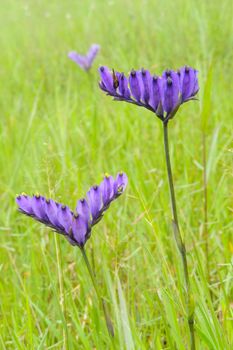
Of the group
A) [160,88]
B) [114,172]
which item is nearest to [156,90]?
[160,88]

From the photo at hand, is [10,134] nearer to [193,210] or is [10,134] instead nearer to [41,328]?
[193,210]

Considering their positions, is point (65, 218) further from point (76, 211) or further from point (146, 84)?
point (146, 84)

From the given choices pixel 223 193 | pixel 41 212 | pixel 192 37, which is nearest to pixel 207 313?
pixel 41 212

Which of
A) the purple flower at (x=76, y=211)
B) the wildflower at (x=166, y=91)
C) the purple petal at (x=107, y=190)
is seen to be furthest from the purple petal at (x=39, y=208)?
the wildflower at (x=166, y=91)

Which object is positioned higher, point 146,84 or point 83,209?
point 146,84

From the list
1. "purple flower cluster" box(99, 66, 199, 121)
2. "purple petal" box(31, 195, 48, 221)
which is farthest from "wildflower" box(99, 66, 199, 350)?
"purple petal" box(31, 195, 48, 221)
